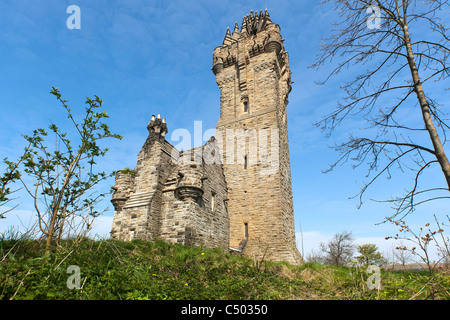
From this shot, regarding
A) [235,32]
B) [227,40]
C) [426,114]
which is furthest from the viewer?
[235,32]

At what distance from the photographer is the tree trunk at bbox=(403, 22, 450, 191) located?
4.99 metres

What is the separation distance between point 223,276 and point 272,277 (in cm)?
175

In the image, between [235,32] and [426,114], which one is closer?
[426,114]

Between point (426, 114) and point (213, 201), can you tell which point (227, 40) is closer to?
point (213, 201)

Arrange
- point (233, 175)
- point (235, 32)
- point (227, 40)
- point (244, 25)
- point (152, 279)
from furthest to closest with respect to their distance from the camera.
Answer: point (235, 32), point (227, 40), point (244, 25), point (233, 175), point (152, 279)

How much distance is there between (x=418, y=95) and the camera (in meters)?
5.72

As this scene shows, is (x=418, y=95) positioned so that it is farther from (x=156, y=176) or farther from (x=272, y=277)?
(x=156, y=176)

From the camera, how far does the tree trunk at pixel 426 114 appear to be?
16.4 ft

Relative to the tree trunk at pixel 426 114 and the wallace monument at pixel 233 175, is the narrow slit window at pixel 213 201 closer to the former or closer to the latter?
the wallace monument at pixel 233 175

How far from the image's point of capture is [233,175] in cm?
1894

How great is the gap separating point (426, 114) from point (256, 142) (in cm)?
1390

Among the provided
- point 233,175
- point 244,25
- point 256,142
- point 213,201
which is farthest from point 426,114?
point 244,25

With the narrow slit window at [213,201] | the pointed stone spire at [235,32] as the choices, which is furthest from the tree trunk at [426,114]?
the pointed stone spire at [235,32]
